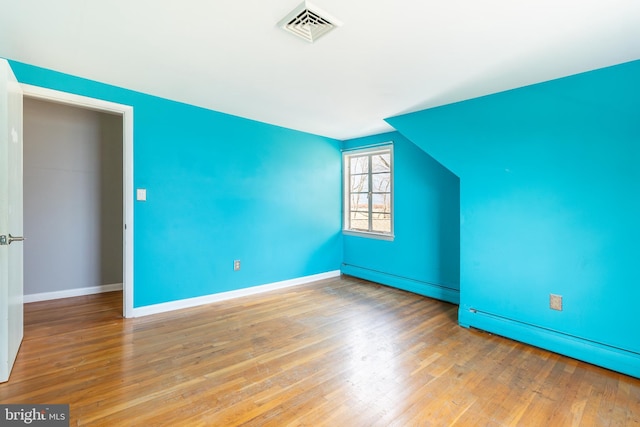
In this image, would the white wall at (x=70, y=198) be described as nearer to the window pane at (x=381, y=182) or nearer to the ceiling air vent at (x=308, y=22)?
the ceiling air vent at (x=308, y=22)

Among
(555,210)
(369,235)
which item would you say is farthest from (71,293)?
(555,210)

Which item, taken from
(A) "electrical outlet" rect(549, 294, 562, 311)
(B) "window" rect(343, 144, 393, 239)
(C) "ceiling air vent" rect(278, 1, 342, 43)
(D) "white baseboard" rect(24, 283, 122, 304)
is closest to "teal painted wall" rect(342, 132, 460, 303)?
(B) "window" rect(343, 144, 393, 239)

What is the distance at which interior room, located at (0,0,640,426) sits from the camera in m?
1.82

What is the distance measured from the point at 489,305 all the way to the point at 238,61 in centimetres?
317

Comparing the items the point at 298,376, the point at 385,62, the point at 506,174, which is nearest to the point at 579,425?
the point at 298,376

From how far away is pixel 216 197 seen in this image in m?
3.63

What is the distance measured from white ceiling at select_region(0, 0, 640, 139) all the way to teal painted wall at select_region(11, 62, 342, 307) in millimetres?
351

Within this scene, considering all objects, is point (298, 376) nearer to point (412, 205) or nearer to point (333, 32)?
point (333, 32)

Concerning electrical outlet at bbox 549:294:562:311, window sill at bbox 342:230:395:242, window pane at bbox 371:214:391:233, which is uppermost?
window pane at bbox 371:214:391:233

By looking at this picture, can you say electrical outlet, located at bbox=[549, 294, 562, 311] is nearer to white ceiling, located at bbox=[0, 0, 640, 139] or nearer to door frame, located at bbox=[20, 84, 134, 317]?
white ceiling, located at bbox=[0, 0, 640, 139]

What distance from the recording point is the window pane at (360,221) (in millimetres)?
4836

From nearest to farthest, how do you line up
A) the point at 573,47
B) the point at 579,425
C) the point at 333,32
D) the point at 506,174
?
the point at 579,425 < the point at 333,32 < the point at 573,47 < the point at 506,174

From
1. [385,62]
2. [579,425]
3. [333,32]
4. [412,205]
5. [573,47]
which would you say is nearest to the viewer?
[579,425]

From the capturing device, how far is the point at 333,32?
191 centimetres
